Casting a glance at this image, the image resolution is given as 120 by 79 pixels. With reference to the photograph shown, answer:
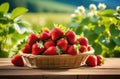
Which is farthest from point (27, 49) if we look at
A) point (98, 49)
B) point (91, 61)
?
point (98, 49)

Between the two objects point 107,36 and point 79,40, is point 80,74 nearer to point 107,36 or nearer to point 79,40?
point 79,40

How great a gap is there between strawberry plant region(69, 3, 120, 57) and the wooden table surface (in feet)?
2.92

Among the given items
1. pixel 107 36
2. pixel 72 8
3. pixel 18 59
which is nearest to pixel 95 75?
pixel 18 59

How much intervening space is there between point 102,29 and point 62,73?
1.19 m

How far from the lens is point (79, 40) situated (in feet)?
7.04

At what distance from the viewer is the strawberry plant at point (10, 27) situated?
3.02 meters

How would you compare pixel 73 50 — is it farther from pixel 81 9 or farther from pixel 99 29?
pixel 81 9

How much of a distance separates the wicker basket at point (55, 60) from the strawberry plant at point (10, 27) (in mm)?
861

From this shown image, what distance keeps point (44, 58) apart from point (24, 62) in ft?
0.90

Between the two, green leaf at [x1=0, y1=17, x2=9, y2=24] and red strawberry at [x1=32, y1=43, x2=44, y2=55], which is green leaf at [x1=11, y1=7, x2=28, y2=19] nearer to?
green leaf at [x1=0, y1=17, x2=9, y2=24]

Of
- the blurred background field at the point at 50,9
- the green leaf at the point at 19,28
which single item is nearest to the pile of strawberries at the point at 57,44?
the green leaf at the point at 19,28

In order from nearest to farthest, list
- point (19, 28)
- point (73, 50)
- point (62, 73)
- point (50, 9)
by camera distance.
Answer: point (62, 73), point (73, 50), point (19, 28), point (50, 9)

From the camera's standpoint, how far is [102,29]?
3.07 metres

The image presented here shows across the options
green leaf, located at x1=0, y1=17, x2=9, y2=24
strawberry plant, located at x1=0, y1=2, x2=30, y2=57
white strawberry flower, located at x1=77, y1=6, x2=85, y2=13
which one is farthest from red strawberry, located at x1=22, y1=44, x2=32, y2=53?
white strawberry flower, located at x1=77, y1=6, x2=85, y2=13
